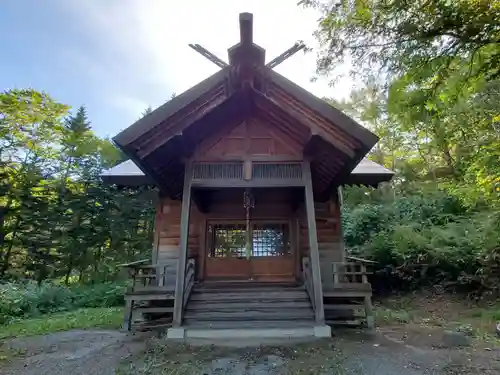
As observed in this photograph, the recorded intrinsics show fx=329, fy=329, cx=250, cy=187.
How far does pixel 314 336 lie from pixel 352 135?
307 cm

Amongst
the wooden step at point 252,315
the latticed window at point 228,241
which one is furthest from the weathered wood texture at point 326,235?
the wooden step at point 252,315

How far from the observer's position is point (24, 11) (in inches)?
367

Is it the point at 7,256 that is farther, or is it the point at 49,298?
the point at 7,256

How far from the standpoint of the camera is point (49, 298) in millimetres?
9688

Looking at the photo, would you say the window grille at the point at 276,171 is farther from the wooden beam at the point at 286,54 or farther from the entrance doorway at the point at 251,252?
the entrance doorway at the point at 251,252

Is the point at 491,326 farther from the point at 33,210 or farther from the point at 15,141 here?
the point at 15,141

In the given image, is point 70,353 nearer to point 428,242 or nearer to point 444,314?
point 444,314

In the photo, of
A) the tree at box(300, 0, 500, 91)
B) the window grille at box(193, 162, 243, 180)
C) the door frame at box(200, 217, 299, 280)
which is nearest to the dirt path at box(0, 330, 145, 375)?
the door frame at box(200, 217, 299, 280)

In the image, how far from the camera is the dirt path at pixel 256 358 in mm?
3729

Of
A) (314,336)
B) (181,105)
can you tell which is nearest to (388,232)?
(314,336)

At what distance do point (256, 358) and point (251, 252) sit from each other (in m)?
3.84

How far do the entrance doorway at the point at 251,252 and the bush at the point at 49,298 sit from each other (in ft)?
15.5

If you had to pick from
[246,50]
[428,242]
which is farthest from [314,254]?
[428,242]

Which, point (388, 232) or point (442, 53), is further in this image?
point (388, 232)
